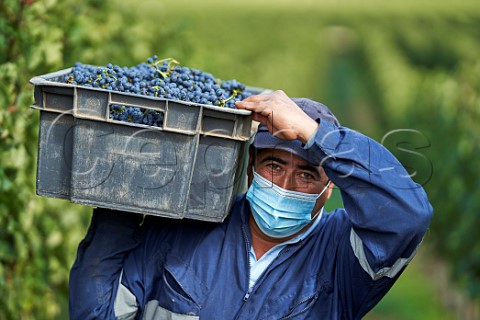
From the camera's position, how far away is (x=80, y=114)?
9.49 ft

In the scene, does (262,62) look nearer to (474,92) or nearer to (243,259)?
(474,92)

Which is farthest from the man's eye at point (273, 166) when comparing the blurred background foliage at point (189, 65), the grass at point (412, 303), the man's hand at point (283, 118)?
the grass at point (412, 303)

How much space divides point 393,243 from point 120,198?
3.31ft

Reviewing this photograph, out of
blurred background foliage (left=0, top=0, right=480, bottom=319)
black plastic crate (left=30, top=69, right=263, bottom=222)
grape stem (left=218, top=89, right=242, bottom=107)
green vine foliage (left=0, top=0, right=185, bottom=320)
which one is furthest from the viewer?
blurred background foliage (left=0, top=0, right=480, bottom=319)

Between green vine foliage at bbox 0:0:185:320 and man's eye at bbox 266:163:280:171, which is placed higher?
man's eye at bbox 266:163:280:171

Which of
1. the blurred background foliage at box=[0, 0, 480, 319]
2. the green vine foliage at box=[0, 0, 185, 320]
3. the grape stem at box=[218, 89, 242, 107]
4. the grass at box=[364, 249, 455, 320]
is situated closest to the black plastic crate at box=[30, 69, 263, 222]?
the grape stem at box=[218, 89, 242, 107]

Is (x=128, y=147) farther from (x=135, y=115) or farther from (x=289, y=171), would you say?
(x=289, y=171)

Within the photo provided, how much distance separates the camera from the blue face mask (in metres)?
3.22

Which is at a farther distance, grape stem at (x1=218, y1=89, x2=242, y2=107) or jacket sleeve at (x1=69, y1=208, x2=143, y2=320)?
jacket sleeve at (x1=69, y1=208, x2=143, y2=320)

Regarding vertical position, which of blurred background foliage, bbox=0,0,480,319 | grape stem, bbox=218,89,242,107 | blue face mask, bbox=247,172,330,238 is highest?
grape stem, bbox=218,89,242,107

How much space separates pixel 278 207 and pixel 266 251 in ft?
0.79

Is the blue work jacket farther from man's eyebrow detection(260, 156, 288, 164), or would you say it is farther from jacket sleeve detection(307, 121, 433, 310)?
man's eyebrow detection(260, 156, 288, 164)

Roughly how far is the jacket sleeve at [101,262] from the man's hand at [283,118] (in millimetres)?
694

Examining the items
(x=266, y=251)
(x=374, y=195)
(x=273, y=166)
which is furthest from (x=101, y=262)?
(x=374, y=195)
